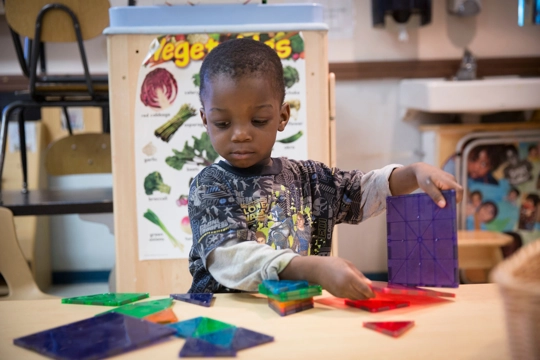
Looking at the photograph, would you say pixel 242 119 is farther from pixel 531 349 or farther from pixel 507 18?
pixel 507 18

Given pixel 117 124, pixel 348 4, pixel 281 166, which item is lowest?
pixel 281 166

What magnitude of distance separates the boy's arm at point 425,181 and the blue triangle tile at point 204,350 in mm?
409

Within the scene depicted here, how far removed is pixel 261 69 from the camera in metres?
1.08

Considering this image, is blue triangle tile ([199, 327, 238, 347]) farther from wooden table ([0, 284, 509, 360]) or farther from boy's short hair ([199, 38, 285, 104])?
boy's short hair ([199, 38, 285, 104])

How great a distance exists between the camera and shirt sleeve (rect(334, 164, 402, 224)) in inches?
47.4

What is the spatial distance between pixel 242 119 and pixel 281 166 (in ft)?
0.53

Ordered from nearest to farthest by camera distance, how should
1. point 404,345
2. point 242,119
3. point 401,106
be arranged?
point 404,345, point 242,119, point 401,106

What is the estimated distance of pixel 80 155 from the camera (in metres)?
2.76

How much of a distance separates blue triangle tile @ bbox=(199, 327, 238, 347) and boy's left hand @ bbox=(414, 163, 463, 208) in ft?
1.23

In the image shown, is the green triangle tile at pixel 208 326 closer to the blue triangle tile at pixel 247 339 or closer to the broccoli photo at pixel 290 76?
the blue triangle tile at pixel 247 339

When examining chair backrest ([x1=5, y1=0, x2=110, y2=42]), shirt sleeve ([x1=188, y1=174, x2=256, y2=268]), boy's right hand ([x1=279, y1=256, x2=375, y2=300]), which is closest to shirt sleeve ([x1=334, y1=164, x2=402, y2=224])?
shirt sleeve ([x1=188, y1=174, x2=256, y2=268])

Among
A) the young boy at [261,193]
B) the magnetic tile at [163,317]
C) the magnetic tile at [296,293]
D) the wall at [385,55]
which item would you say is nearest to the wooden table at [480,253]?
the wall at [385,55]

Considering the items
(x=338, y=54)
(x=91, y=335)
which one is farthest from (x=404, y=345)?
(x=338, y=54)

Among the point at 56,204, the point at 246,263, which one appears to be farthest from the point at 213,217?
the point at 56,204
